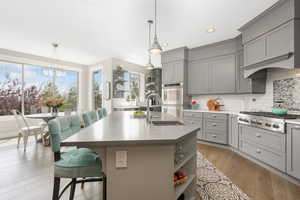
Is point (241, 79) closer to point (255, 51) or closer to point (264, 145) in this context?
point (255, 51)

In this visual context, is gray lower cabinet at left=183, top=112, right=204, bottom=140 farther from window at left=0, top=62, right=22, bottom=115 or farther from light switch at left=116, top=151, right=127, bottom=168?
window at left=0, top=62, right=22, bottom=115

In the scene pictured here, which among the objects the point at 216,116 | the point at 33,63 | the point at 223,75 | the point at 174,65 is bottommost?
the point at 216,116

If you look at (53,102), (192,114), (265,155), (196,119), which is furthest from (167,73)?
(53,102)

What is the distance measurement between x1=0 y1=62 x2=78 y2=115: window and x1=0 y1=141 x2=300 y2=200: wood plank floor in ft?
5.47

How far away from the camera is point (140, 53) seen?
4.90 meters

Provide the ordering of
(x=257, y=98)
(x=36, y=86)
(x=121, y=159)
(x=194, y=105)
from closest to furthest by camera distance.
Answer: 1. (x=121, y=159)
2. (x=257, y=98)
3. (x=194, y=105)
4. (x=36, y=86)

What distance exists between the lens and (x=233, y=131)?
10.5 ft

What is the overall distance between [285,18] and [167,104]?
3179mm

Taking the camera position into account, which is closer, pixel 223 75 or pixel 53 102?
pixel 53 102

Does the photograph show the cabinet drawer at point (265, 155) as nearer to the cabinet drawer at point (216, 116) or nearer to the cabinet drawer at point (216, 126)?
the cabinet drawer at point (216, 126)

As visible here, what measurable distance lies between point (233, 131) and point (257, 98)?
39.1 inches

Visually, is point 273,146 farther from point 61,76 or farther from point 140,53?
point 61,76

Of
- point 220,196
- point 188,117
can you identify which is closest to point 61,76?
point 188,117

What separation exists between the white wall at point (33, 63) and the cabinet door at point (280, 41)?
20.9 ft
